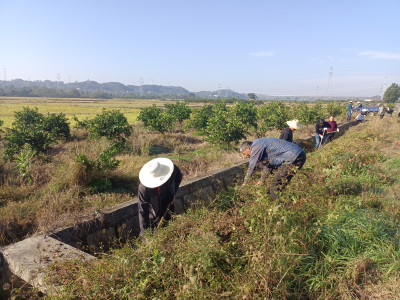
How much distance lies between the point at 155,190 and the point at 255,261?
167cm

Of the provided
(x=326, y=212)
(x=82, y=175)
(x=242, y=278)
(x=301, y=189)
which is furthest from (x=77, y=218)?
(x=326, y=212)

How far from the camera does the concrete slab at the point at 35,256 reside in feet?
8.58

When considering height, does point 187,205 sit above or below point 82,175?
below

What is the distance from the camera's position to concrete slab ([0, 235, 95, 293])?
103 inches

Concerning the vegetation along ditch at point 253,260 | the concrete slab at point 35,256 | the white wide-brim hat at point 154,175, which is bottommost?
the concrete slab at point 35,256

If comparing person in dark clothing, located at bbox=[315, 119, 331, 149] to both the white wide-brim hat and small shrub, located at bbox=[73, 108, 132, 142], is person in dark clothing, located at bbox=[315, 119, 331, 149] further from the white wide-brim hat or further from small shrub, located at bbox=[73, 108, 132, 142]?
the white wide-brim hat

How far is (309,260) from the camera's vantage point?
266cm

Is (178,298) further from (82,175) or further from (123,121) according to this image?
(123,121)

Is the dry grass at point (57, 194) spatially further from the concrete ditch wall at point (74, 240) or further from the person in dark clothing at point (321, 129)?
the person in dark clothing at point (321, 129)

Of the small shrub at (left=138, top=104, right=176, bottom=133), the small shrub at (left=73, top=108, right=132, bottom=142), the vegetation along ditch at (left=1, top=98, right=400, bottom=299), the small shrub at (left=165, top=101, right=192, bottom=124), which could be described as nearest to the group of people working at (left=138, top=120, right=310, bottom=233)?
the vegetation along ditch at (left=1, top=98, right=400, bottom=299)

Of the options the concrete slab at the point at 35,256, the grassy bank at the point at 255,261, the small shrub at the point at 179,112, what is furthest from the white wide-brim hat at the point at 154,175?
the small shrub at the point at 179,112

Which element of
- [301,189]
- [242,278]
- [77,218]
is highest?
[301,189]

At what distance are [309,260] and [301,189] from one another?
1.12 m

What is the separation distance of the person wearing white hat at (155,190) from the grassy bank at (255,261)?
48 cm
